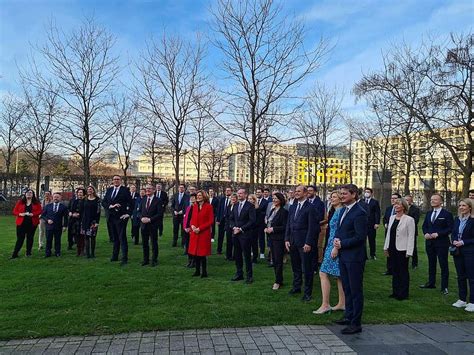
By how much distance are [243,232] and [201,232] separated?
927 mm

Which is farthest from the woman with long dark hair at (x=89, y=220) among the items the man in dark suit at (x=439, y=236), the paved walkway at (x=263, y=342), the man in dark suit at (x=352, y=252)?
the man in dark suit at (x=439, y=236)

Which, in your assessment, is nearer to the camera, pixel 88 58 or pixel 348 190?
pixel 348 190

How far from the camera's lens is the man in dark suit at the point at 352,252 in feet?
18.1

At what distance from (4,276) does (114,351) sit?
4.94m

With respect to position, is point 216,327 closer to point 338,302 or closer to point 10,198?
point 338,302

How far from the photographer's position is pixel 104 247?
12766 millimetres

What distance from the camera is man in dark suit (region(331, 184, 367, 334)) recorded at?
5.51m

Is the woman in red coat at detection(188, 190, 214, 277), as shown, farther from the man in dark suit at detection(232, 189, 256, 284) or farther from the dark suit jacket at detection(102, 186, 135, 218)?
the dark suit jacket at detection(102, 186, 135, 218)

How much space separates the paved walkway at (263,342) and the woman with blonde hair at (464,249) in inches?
66.7

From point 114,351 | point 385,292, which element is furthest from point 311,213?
point 114,351

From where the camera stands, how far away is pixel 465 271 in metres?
7.30

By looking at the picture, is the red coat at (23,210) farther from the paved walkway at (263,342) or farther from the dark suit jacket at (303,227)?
the dark suit jacket at (303,227)

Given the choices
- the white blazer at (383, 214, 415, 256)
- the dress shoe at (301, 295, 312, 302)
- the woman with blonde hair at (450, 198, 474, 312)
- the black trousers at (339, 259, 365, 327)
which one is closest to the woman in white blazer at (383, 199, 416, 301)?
the white blazer at (383, 214, 415, 256)

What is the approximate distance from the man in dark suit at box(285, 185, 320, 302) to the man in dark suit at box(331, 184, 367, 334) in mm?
1192
